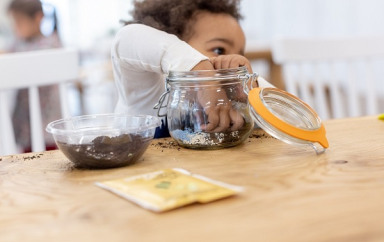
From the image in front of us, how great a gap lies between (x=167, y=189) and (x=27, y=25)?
2335 mm

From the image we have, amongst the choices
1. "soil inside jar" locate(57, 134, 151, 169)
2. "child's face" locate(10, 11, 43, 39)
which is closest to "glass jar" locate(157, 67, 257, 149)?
"soil inside jar" locate(57, 134, 151, 169)

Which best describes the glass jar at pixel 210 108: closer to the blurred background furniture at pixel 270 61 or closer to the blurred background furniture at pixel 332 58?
the blurred background furniture at pixel 332 58

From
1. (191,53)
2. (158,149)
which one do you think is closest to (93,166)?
(158,149)

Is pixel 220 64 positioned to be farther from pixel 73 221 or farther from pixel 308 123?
pixel 73 221

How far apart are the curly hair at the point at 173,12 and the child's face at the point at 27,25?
1.48 m

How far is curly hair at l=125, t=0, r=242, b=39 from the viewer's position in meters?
1.26

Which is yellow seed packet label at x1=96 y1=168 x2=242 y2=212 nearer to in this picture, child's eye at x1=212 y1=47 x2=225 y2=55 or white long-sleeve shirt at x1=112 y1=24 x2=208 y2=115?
white long-sleeve shirt at x1=112 y1=24 x2=208 y2=115

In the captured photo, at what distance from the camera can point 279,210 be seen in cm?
53

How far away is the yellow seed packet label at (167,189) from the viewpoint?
0.56 m

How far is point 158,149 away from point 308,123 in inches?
10.1

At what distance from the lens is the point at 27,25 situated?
2705mm

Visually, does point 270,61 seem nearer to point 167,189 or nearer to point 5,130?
point 5,130

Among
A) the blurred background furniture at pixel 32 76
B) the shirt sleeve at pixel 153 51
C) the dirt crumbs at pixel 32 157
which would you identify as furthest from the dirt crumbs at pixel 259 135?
the blurred background furniture at pixel 32 76

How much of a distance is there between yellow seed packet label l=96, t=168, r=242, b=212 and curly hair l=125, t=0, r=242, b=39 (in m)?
0.65
